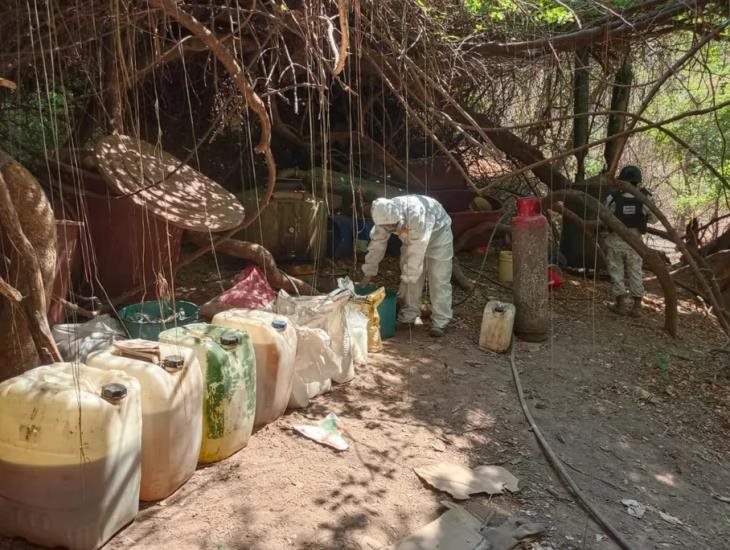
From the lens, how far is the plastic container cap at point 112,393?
264 centimetres

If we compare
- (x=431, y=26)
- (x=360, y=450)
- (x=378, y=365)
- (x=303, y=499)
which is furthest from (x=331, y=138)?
(x=303, y=499)

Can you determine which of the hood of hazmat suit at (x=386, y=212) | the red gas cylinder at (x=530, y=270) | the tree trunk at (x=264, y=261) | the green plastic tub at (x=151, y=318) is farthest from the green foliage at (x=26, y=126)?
the red gas cylinder at (x=530, y=270)

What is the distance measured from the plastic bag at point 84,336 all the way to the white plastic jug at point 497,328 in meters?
3.29

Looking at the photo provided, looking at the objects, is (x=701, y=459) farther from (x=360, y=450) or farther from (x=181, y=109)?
(x=181, y=109)

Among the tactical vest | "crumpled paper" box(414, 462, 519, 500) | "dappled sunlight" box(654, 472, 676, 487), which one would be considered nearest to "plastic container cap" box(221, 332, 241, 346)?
"crumpled paper" box(414, 462, 519, 500)

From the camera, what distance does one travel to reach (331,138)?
Result: 28.2 ft

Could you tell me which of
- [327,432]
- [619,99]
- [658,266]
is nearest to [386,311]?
[327,432]

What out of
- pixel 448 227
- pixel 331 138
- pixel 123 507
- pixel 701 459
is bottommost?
pixel 701 459

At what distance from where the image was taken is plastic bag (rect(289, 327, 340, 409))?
14.5ft

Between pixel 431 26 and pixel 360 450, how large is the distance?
4320mm

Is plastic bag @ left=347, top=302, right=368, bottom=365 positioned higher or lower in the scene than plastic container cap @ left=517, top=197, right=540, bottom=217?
lower

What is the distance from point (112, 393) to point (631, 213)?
21.3ft

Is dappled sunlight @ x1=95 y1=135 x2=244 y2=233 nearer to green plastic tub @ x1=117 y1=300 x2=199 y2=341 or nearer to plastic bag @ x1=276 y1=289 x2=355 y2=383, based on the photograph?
green plastic tub @ x1=117 y1=300 x2=199 y2=341

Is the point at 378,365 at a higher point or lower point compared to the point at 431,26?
lower
